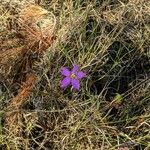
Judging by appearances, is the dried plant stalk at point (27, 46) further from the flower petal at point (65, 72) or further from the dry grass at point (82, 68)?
the flower petal at point (65, 72)

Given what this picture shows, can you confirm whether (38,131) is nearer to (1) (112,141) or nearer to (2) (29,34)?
(1) (112,141)

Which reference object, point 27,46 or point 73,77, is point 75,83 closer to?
point 73,77

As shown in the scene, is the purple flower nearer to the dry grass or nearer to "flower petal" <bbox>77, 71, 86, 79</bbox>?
"flower petal" <bbox>77, 71, 86, 79</bbox>

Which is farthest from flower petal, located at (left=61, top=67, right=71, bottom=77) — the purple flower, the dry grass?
the dry grass

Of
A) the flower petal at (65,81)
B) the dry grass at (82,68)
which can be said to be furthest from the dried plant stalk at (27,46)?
the flower petal at (65,81)

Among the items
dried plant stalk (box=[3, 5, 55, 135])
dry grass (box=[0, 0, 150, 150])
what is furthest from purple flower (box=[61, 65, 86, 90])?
dried plant stalk (box=[3, 5, 55, 135])

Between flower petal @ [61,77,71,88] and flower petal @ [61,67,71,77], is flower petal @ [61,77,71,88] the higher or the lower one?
the lower one
